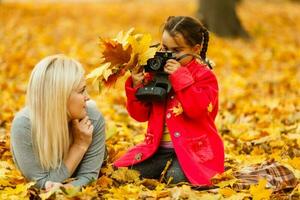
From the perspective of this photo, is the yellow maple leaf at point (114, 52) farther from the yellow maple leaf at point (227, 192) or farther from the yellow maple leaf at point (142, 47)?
the yellow maple leaf at point (227, 192)

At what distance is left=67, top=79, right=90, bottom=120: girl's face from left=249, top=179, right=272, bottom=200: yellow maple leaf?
3.82 ft

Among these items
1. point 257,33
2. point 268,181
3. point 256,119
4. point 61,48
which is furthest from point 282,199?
→ point 257,33

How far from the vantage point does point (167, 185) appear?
13.6 ft

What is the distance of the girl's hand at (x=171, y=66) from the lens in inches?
159

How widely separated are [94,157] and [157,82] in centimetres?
65

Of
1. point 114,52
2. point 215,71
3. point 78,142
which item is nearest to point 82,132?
point 78,142

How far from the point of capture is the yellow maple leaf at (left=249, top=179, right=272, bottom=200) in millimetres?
3779

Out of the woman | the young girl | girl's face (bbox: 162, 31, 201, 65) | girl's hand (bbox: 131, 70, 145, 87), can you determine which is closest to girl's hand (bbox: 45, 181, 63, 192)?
the woman

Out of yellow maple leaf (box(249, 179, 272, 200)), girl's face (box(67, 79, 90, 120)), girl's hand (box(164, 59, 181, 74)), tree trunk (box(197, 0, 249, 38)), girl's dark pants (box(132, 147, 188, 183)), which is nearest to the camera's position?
yellow maple leaf (box(249, 179, 272, 200))

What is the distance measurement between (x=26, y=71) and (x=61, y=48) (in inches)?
74.3

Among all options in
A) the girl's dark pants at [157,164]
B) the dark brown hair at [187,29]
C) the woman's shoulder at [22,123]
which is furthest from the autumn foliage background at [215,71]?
the woman's shoulder at [22,123]

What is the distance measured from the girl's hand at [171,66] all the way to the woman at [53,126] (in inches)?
21.5

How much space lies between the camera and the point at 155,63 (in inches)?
161

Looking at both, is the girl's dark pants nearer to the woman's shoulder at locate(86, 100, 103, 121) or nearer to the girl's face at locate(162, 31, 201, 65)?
the woman's shoulder at locate(86, 100, 103, 121)
